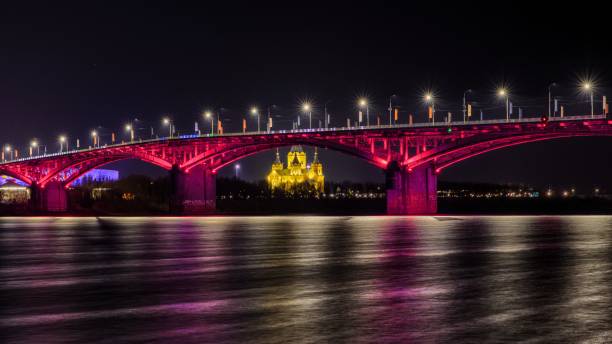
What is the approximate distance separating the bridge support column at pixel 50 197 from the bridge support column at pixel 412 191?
7250 centimetres

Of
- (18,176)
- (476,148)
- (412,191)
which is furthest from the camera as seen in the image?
(18,176)

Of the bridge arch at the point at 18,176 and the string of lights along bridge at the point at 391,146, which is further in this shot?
the bridge arch at the point at 18,176

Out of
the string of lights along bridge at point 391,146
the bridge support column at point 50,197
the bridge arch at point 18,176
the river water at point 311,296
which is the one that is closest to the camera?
the river water at point 311,296

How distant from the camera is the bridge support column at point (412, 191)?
304 ft

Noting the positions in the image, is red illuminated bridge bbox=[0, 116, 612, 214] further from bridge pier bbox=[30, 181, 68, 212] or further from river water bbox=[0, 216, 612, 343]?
river water bbox=[0, 216, 612, 343]

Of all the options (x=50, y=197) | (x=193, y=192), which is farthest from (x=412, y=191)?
(x=50, y=197)

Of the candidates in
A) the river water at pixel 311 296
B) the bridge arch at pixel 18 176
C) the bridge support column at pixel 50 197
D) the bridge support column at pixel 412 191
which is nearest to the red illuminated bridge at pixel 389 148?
the bridge support column at pixel 412 191

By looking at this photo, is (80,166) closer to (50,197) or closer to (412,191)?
(50,197)

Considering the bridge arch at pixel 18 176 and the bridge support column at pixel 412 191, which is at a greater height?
the bridge arch at pixel 18 176

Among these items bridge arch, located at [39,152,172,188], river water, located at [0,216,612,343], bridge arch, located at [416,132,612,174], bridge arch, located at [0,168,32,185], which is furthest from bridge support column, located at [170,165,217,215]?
river water, located at [0,216,612,343]

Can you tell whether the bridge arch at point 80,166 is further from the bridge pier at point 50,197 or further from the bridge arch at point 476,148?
the bridge arch at point 476,148

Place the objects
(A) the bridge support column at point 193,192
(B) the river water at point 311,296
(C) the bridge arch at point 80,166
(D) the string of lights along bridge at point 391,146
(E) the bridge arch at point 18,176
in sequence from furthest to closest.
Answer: (E) the bridge arch at point 18,176, (C) the bridge arch at point 80,166, (A) the bridge support column at point 193,192, (D) the string of lights along bridge at point 391,146, (B) the river water at point 311,296

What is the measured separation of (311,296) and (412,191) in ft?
258

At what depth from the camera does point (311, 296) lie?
16344 mm
